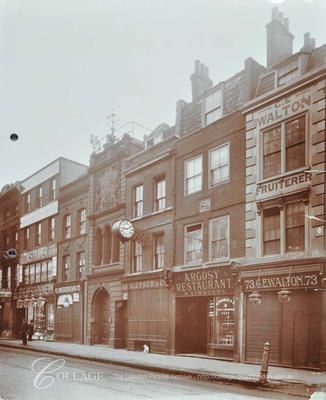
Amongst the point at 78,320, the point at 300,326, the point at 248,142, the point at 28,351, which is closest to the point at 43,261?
the point at 78,320

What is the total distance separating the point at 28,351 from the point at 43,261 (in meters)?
4.85

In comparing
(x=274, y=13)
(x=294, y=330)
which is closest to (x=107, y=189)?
(x=294, y=330)

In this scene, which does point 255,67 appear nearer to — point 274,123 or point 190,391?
point 274,123

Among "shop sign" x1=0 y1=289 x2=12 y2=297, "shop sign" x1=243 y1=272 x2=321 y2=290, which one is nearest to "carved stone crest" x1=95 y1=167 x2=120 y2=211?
"shop sign" x1=0 y1=289 x2=12 y2=297

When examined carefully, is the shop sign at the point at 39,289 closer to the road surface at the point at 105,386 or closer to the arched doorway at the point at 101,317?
the arched doorway at the point at 101,317

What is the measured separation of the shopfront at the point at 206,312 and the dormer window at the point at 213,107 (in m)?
5.22

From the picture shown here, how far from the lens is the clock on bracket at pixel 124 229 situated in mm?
21469

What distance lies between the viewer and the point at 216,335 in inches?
717

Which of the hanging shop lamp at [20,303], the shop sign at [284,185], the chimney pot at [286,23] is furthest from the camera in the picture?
the hanging shop lamp at [20,303]

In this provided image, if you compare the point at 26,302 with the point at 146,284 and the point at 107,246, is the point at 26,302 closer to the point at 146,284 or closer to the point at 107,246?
the point at 107,246

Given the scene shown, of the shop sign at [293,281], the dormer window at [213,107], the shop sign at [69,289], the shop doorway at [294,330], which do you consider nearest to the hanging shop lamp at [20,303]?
the shop sign at [69,289]

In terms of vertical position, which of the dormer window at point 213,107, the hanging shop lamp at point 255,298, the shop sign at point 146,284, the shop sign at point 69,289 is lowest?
the shop sign at point 69,289

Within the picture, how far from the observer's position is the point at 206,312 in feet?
64.0

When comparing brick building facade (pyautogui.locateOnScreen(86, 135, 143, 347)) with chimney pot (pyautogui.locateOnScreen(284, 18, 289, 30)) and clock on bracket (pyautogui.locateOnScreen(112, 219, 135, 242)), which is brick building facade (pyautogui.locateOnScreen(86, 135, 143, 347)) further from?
chimney pot (pyautogui.locateOnScreen(284, 18, 289, 30))
